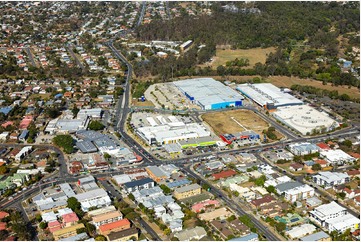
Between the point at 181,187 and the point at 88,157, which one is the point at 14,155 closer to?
the point at 88,157

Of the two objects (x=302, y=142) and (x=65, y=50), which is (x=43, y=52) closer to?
(x=65, y=50)

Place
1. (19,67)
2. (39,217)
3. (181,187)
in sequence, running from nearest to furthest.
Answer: (39,217) → (181,187) → (19,67)

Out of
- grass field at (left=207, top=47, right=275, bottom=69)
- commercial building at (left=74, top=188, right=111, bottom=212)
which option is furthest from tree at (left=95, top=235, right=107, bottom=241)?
grass field at (left=207, top=47, right=275, bottom=69)

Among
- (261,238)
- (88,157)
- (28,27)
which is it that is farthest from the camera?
(28,27)

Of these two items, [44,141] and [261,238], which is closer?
[261,238]

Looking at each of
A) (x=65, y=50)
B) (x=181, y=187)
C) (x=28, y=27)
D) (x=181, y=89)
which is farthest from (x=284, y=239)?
(x=28, y=27)

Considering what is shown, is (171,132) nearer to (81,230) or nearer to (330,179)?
(330,179)

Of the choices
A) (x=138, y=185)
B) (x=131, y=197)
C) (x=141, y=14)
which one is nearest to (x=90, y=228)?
(x=131, y=197)
